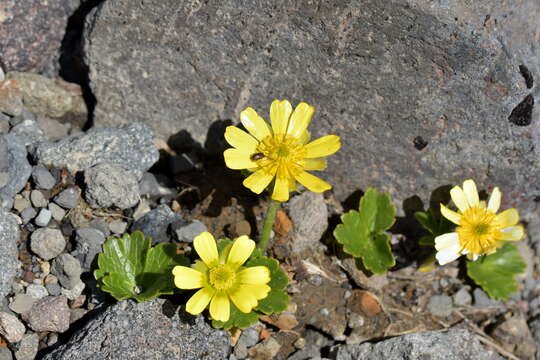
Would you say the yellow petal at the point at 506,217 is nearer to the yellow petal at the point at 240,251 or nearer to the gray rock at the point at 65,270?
the yellow petal at the point at 240,251

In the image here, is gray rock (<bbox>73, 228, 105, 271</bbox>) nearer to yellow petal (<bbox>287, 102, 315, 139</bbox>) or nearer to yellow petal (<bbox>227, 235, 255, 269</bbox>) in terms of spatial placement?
yellow petal (<bbox>227, 235, 255, 269</bbox>)

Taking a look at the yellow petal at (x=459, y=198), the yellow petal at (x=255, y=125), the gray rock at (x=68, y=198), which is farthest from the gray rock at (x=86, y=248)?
the yellow petal at (x=459, y=198)

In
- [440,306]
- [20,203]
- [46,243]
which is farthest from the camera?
[440,306]

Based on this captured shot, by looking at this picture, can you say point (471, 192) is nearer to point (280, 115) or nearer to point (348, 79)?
point (348, 79)

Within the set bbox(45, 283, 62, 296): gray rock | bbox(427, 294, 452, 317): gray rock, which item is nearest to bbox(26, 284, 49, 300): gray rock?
bbox(45, 283, 62, 296): gray rock

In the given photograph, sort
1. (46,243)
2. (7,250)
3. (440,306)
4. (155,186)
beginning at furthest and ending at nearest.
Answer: (440,306) → (155,186) → (46,243) → (7,250)

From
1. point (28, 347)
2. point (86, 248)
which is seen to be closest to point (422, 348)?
point (86, 248)
